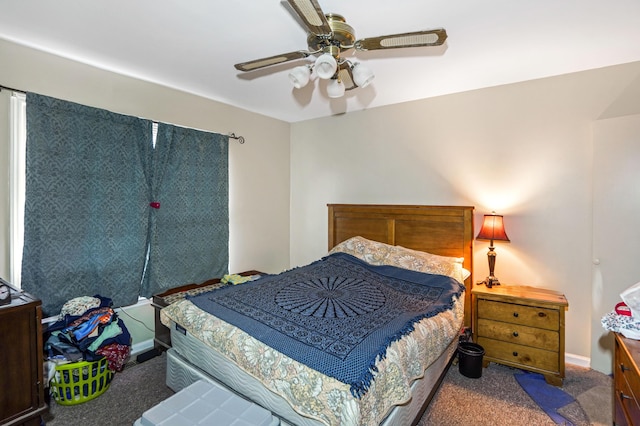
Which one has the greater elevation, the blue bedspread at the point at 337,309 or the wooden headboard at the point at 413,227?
the wooden headboard at the point at 413,227

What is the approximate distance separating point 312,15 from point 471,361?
266 centimetres

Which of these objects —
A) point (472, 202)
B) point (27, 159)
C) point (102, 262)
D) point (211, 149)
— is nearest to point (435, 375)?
point (472, 202)

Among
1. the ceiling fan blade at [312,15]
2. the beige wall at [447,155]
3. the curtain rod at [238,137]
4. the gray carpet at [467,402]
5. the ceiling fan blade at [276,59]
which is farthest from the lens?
the curtain rod at [238,137]

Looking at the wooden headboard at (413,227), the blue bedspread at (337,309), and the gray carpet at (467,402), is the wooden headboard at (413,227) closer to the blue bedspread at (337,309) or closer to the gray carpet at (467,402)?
the blue bedspread at (337,309)

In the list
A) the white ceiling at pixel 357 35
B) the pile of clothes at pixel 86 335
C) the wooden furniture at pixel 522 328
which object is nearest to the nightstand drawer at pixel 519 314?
the wooden furniture at pixel 522 328

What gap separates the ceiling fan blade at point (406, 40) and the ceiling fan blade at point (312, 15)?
0.73 ft

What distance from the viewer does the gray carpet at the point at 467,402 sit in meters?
1.99

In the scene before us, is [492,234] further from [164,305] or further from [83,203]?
[83,203]

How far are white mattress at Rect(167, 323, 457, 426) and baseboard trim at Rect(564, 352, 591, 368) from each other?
1.20m

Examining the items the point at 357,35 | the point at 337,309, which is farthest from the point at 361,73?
the point at 337,309

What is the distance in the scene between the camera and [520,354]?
248 centimetres

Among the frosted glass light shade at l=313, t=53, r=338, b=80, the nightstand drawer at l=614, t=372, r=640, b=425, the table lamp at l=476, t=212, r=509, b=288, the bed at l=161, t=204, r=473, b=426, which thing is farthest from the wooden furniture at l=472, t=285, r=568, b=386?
the frosted glass light shade at l=313, t=53, r=338, b=80

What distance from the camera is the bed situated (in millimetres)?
1383

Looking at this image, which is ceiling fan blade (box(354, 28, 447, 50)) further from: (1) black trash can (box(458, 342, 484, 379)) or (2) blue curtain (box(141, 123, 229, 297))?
(1) black trash can (box(458, 342, 484, 379))
